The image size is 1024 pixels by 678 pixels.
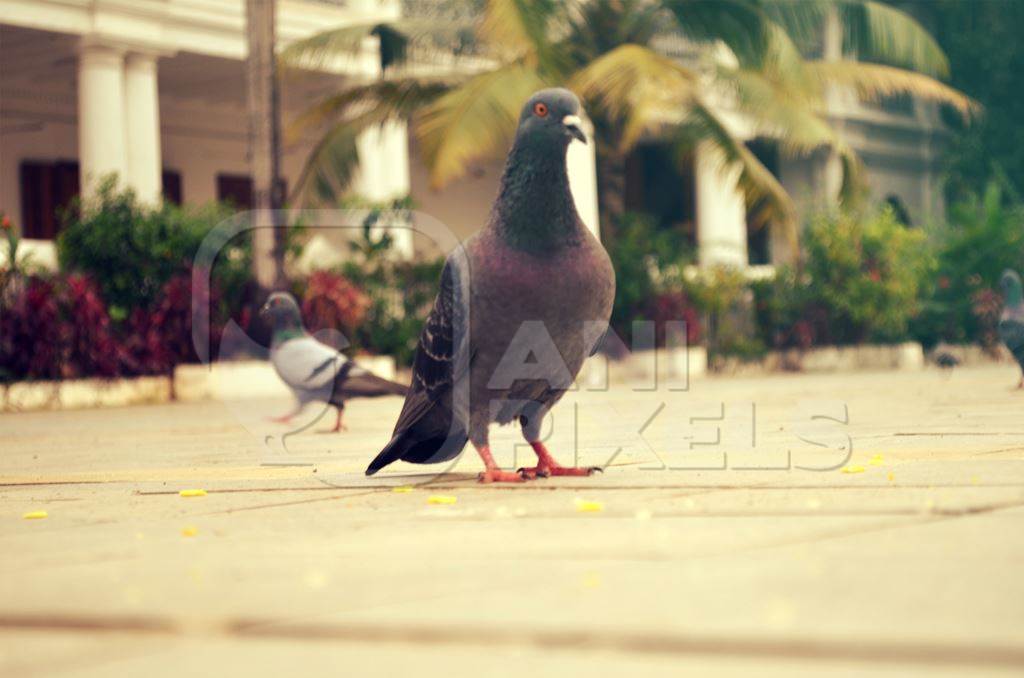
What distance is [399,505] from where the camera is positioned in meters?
4.27

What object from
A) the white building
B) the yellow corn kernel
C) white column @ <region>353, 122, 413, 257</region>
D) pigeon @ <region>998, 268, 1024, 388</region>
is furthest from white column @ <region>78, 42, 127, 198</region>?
the yellow corn kernel

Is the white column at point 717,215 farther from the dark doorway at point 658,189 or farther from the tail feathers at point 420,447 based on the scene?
the tail feathers at point 420,447

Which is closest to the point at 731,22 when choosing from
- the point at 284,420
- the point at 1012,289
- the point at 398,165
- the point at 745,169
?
the point at 745,169

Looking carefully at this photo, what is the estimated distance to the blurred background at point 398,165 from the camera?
14.3m

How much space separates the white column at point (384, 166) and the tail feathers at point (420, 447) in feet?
41.6

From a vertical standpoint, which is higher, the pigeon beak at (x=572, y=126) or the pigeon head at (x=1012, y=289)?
the pigeon beak at (x=572, y=126)

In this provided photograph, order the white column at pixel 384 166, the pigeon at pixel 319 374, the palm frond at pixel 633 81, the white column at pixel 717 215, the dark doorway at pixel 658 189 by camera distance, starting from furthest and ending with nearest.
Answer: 1. the dark doorway at pixel 658 189
2. the white column at pixel 717 215
3. the white column at pixel 384 166
4. the palm frond at pixel 633 81
5. the pigeon at pixel 319 374

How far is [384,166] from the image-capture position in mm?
18344

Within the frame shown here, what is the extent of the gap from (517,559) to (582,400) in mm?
8890

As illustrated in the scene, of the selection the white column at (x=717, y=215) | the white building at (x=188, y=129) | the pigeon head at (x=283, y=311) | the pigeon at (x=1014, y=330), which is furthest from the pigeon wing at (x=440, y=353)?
the white column at (x=717, y=215)

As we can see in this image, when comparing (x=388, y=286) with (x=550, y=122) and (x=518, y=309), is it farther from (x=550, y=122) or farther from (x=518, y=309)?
(x=518, y=309)

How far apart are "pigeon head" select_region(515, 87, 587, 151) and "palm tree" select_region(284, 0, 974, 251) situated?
9574 millimetres

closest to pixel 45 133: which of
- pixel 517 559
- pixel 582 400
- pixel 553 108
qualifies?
pixel 582 400

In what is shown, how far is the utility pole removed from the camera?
14.2m
